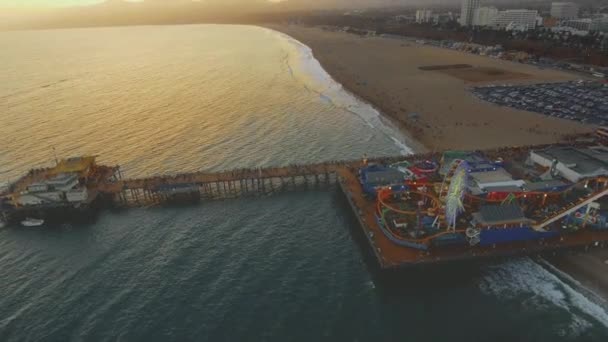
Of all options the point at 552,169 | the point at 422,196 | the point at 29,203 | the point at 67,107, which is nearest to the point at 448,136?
the point at 552,169

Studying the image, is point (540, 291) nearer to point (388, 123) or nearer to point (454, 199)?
point (454, 199)

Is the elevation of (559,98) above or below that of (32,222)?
above

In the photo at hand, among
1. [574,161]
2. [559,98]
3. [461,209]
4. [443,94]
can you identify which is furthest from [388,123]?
[461,209]

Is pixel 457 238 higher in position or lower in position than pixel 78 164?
lower

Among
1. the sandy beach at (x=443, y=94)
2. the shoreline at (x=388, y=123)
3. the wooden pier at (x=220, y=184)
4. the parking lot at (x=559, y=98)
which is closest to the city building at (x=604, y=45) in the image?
the sandy beach at (x=443, y=94)

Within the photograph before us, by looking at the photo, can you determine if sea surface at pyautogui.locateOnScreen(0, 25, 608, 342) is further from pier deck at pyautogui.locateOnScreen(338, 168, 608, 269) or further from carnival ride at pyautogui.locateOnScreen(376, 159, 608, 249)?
carnival ride at pyautogui.locateOnScreen(376, 159, 608, 249)

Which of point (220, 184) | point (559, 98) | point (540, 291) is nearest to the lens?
point (540, 291)

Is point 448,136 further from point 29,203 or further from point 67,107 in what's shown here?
point 67,107
